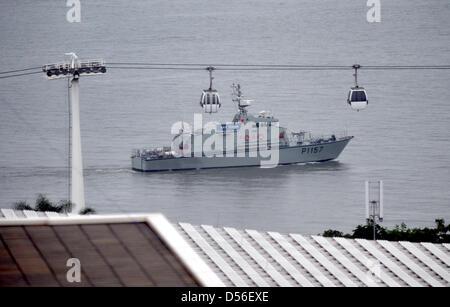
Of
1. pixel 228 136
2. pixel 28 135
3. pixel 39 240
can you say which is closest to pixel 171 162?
pixel 228 136

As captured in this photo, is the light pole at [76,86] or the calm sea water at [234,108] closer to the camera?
the light pole at [76,86]

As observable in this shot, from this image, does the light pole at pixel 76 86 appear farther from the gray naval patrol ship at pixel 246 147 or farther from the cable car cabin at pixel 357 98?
the gray naval patrol ship at pixel 246 147

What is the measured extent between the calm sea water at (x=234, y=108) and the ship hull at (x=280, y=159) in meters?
1.30

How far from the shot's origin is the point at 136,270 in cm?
1273

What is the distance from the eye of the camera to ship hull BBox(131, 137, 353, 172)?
8747cm

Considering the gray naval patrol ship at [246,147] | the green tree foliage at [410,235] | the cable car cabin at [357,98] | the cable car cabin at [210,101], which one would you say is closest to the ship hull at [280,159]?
the gray naval patrol ship at [246,147]

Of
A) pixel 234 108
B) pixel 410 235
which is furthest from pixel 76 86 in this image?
pixel 234 108

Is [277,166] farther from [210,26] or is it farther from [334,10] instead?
[334,10]

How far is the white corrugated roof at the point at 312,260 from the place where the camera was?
17938 millimetres

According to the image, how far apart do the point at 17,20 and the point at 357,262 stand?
146069 millimetres

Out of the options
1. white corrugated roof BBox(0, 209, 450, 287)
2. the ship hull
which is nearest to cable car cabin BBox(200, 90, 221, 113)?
white corrugated roof BBox(0, 209, 450, 287)

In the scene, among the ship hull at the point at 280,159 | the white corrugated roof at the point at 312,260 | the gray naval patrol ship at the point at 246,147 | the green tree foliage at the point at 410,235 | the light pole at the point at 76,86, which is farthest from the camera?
the gray naval patrol ship at the point at 246,147

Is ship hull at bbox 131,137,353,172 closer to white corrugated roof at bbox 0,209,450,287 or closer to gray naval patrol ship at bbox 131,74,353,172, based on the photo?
gray naval patrol ship at bbox 131,74,353,172
